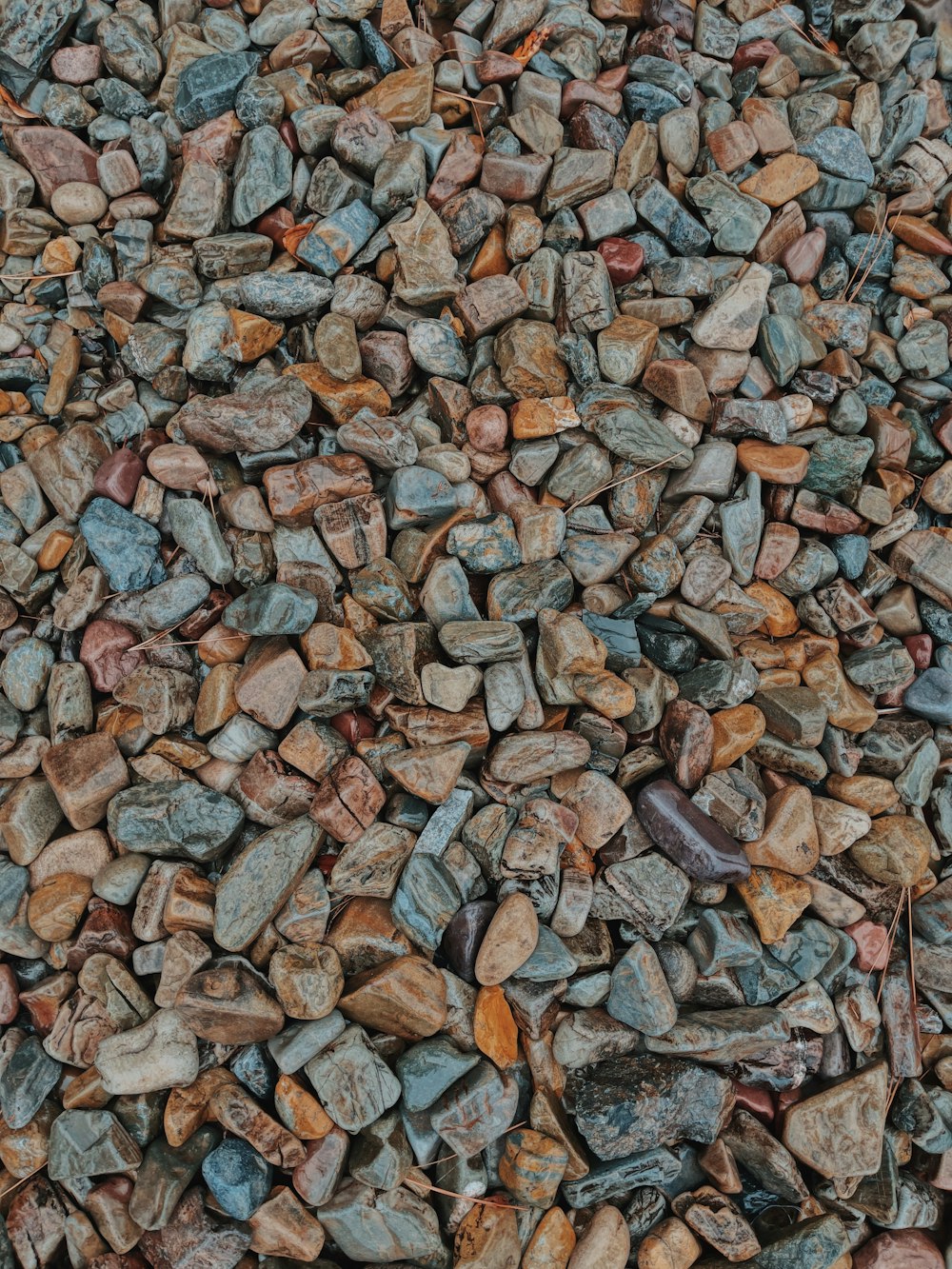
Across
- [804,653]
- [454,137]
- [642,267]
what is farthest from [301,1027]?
[454,137]

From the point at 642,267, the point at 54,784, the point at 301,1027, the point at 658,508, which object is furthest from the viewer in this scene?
the point at 642,267

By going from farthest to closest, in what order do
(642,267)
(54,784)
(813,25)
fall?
(813,25) < (642,267) < (54,784)

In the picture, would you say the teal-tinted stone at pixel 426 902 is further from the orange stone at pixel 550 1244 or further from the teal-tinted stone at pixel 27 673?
the teal-tinted stone at pixel 27 673

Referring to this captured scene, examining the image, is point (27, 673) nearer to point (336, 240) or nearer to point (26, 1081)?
point (26, 1081)

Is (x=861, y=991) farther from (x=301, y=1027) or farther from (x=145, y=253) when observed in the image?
(x=145, y=253)

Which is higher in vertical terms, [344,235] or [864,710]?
[344,235]

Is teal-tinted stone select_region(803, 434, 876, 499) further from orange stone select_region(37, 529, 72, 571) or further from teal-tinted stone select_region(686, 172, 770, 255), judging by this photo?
orange stone select_region(37, 529, 72, 571)

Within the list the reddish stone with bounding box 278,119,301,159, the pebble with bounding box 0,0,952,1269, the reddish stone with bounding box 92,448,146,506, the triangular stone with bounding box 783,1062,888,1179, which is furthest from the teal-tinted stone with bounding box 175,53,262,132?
the triangular stone with bounding box 783,1062,888,1179

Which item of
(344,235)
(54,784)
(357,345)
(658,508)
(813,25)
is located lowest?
(54,784)
